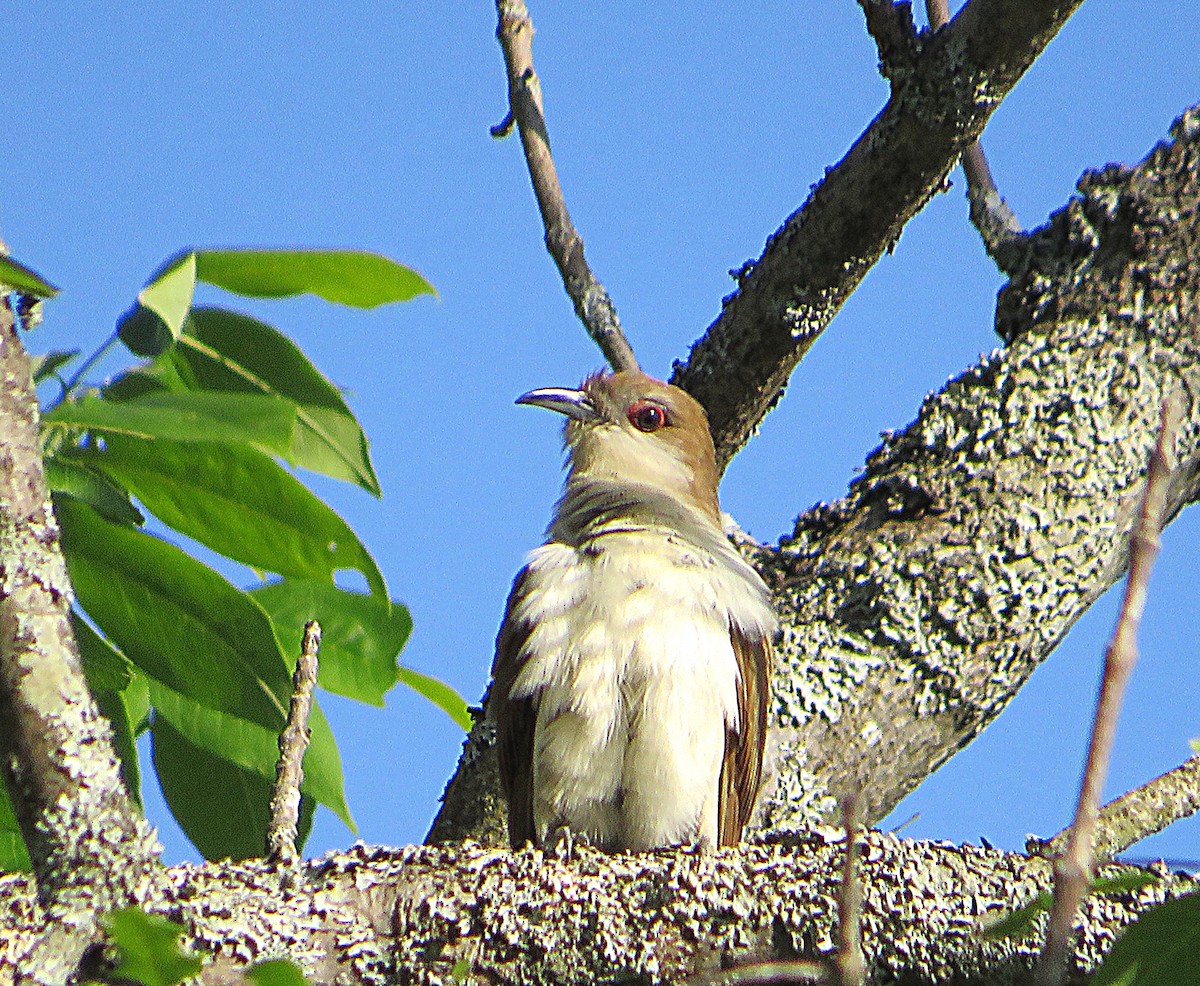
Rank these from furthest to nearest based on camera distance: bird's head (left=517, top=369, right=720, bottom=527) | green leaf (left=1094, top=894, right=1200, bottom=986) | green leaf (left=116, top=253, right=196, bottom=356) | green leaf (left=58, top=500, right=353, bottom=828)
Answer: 1. bird's head (left=517, top=369, right=720, bottom=527)
2. green leaf (left=58, top=500, right=353, bottom=828)
3. green leaf (left=116, top=253, right=196, bottom=356)
4. green leaf (left=1094, top=894, right=1200, bottom=986)

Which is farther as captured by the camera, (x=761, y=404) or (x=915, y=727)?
(x=761, y=404)

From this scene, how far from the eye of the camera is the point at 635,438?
5.85 metres

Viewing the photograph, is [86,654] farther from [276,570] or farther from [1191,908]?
[1191,908]

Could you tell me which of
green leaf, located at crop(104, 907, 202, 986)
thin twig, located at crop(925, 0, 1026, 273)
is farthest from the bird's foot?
green leaf, located at crop(104, 907, 202, 986)

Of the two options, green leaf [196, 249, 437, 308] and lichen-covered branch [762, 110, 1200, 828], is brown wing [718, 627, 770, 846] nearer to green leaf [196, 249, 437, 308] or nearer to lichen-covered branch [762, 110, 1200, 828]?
lichen-covered branch [762, 110, 1200, 828]

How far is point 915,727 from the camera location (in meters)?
3.74

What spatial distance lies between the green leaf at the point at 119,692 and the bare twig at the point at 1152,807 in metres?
1.75

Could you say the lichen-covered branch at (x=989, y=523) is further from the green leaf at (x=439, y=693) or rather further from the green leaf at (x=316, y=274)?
the green leaf at (x=316, y=274)

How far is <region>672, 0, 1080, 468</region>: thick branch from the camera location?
383cm

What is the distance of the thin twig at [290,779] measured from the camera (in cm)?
242

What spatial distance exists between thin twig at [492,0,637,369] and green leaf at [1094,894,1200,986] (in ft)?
10.6

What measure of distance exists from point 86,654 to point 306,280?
2.93 feet

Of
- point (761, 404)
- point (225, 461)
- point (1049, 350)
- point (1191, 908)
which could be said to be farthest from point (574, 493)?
point (1191, 908)

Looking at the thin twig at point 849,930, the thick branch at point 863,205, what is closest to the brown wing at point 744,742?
the thick branch at point 863,205
